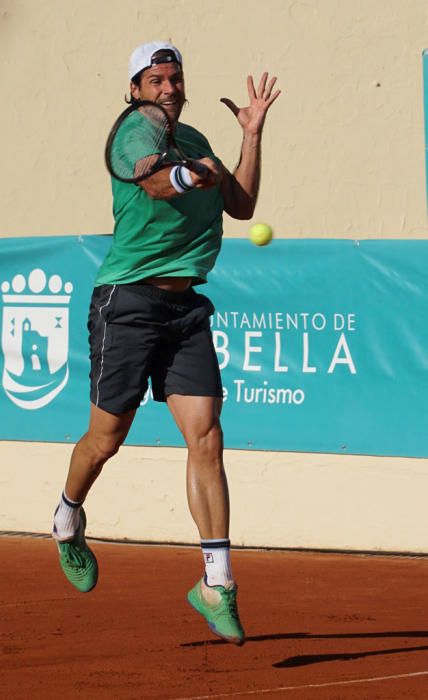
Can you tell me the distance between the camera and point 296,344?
8.35 m

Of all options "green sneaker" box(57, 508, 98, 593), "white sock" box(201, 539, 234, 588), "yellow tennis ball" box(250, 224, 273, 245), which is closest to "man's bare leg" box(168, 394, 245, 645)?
"white sock" box(201, 539, 234, 588)

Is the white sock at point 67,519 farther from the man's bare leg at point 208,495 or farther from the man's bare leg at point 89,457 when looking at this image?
the man's bare leg at point 208,495

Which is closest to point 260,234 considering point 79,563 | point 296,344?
point 296,344

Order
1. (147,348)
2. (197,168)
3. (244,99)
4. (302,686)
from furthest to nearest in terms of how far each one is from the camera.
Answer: (244,99), (147,348), (302,686), (197,168)

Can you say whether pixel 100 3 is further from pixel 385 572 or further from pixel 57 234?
pixel 385 572

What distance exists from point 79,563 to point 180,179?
1.75m

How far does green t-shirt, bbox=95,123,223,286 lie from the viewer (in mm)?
4809

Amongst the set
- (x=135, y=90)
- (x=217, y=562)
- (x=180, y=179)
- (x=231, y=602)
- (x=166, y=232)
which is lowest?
(x=231, y=602)

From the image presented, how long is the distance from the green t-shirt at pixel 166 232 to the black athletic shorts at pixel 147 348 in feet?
0.30

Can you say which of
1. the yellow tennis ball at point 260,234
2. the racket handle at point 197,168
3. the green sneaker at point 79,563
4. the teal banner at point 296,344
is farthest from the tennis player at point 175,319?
the teal banner at point 296,344

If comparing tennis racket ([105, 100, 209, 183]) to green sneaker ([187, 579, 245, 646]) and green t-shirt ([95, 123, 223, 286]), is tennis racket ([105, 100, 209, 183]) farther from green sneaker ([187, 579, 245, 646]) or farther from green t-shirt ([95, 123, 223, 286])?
green sneaker ([187, 579, 245, 646])

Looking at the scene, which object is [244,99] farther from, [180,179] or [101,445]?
[180,179]

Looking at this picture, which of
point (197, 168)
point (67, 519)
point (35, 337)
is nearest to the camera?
point (197, 168)

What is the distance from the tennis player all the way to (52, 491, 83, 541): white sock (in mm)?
244
